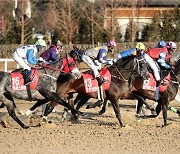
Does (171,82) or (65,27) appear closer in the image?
(171,82)

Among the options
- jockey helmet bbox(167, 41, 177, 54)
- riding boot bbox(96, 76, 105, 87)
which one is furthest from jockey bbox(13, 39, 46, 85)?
jockey helmet bbox(167, 41, 177, 54)

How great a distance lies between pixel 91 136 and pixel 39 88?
1.75m

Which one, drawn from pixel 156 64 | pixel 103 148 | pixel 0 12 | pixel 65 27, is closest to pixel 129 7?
pixel 65 27

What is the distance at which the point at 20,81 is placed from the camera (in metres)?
10.3

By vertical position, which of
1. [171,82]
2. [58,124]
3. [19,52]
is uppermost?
[19,52]

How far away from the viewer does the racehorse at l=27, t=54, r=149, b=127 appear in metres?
10.7

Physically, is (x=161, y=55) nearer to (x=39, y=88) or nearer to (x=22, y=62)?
(x=39, y=88)

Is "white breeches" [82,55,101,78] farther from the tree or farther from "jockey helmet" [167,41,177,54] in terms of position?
the tree

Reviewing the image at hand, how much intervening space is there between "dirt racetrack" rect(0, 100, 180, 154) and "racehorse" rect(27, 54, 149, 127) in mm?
608

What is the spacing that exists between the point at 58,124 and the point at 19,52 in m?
1.74

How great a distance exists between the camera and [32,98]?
34.5 ft

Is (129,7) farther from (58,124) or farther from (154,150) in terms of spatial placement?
(154,150)

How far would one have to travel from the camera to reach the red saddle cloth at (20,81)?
10250mm

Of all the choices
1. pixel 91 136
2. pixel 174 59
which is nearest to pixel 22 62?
pixel 91 136
